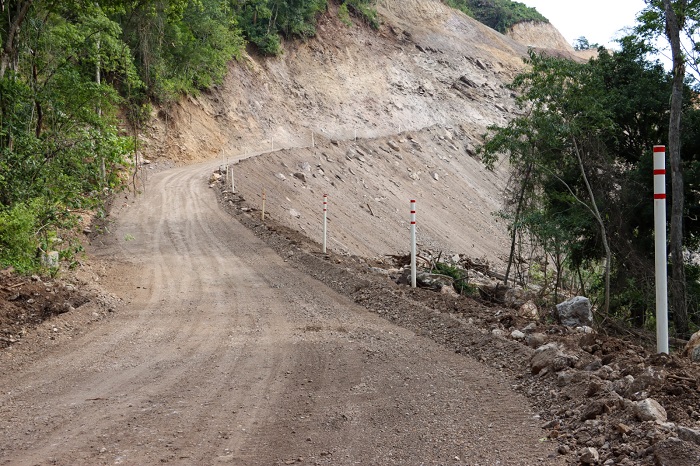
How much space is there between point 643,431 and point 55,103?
36.8ft

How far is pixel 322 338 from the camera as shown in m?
7.62

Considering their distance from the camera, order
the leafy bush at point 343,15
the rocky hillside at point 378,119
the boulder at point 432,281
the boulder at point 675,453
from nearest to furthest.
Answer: the boulder at point 675,453 → the boulder at point 432,281 → the rocky hillside at point 378,119 → the leafy bush at point 343,15

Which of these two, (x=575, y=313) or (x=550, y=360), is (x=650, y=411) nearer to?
(x=550, y=360)

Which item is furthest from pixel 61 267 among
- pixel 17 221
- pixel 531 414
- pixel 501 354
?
pixel 531 414

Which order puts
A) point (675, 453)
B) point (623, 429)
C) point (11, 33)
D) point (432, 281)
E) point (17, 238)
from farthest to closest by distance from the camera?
point (432, 281) → point (11, 33) → point (17, 238) → point (623, 429) → point (675, 453)

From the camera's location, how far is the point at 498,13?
7794cm

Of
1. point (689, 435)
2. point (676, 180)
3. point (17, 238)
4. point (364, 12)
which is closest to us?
point (689, 435)

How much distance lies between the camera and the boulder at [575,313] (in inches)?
369

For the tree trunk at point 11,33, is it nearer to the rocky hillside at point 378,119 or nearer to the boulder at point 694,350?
the boulder at point 694,350

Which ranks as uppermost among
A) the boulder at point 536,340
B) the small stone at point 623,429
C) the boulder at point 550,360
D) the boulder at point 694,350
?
the small stone at point 623,429

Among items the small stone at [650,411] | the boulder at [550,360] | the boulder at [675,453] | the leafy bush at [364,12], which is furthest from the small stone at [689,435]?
the leafy bush at [364,12]

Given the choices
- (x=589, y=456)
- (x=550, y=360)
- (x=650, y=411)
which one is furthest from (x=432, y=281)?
(x=589, y=456)

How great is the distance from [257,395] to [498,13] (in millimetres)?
80885

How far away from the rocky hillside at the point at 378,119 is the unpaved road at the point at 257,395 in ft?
48.3
